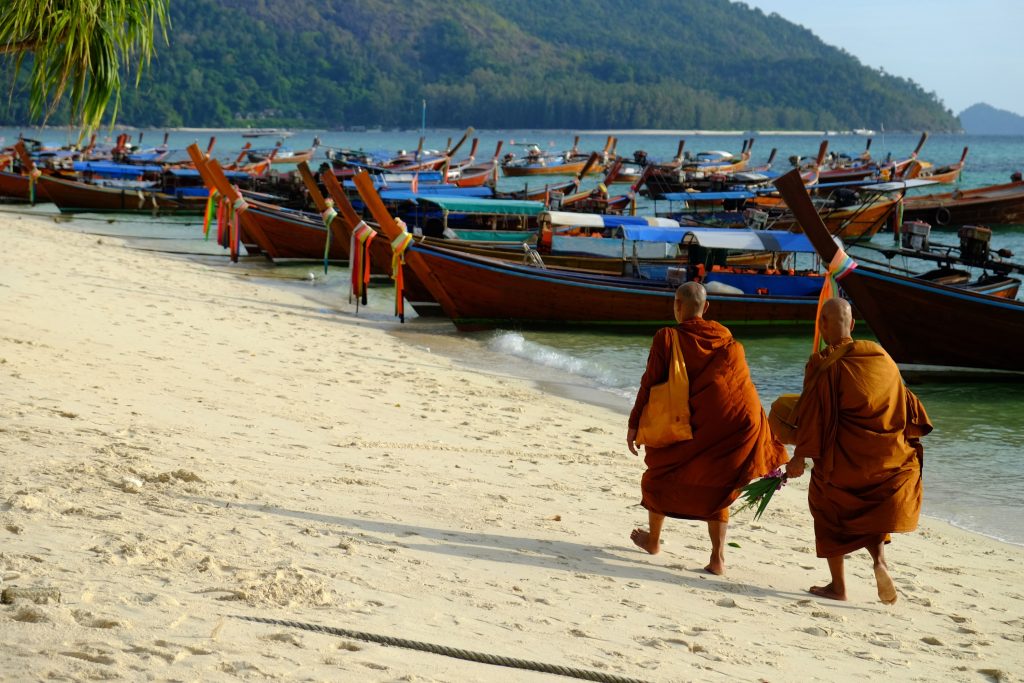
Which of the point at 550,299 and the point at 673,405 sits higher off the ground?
the point at 673,405

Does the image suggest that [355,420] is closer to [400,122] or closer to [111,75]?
[111,75]

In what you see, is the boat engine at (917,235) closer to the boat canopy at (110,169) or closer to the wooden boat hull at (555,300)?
the wooden boat hull at (555,300)

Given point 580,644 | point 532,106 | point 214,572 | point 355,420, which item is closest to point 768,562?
point 580,644

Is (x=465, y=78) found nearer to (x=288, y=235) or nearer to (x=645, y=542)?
(x=288, y=235)

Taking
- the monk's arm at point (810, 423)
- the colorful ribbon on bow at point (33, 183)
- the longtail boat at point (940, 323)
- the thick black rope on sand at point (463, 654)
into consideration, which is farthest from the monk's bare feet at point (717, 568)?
the colorful ribbon on bow at point (33, 183)

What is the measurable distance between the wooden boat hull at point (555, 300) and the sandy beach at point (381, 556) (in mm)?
5393

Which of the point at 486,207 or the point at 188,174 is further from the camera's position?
the point at 188,174

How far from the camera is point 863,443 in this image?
4.57m

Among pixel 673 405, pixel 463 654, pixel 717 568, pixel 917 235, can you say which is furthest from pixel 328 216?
pixel 463 654

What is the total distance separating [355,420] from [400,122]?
503ft

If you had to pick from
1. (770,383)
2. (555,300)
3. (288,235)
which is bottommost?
(770,383)

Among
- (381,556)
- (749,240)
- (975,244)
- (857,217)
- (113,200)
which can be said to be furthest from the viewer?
(113,200)

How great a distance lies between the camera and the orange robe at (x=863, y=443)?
4.54 meters

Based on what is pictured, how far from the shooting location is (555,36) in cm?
19638
